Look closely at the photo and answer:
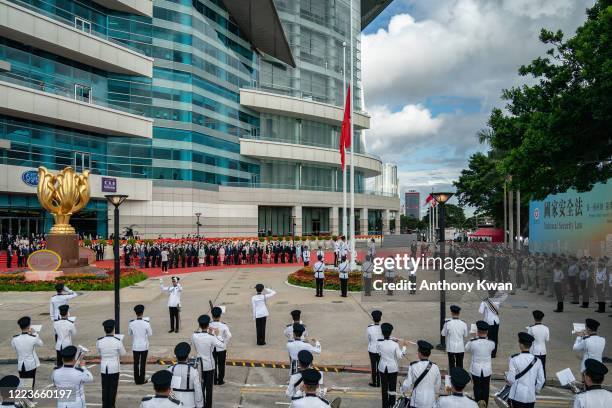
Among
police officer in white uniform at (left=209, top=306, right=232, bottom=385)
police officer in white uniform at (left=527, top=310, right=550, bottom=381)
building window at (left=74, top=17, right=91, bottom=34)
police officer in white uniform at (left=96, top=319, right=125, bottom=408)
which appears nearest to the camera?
police officer in white uniform at (left=96, top=319, right=125, bottom=408)

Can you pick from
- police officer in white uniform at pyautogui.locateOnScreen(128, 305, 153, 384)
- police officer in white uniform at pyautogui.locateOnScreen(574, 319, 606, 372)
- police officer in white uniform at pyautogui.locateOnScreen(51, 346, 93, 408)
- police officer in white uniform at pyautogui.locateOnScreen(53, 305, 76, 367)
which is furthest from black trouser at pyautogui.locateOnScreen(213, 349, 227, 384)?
police officer in white uniform at pyautogui.locateOnScreen(574, 319, 606, 372)

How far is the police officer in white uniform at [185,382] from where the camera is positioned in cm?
750

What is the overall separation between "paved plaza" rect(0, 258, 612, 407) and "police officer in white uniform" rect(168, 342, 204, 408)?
233 centimetres

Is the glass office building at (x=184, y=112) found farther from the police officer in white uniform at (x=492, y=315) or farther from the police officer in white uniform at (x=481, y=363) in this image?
the police officer in white uniform at (x=481, y=363)

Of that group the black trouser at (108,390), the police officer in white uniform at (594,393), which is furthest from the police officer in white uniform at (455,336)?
the black trouser at (108,390)

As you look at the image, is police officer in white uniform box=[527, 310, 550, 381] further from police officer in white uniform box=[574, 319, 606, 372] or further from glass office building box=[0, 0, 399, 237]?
glass office building box=[0, 0, 399, 237]

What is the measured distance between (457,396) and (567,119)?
1049cm

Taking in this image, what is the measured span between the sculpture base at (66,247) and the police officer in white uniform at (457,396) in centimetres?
2657

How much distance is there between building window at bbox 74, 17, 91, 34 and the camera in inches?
1754

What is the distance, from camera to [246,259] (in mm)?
40000

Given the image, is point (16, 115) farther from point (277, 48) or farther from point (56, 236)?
point (277, 48)

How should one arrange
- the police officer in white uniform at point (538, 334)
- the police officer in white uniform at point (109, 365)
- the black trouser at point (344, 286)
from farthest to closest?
the black trouser at point (344, 286) < the police officer in white uniform at point (538, 334) < the police officer in white uniform at point (109, 365)

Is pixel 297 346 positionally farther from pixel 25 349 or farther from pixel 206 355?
pixel 25 349

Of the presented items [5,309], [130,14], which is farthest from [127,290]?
[130,14]
